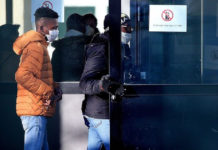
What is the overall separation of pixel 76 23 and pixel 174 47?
4.20ft

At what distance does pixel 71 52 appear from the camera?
13.7ft

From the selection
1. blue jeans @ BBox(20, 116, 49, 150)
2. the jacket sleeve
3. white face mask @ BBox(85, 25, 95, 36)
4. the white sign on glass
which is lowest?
blue jeans @ BBox(20, 116, 49, 150)

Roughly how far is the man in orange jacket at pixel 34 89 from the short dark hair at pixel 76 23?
0.96 meters

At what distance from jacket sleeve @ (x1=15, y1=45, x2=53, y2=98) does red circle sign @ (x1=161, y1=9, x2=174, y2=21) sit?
1.65 m

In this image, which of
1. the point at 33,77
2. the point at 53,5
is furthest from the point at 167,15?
the point at 33,77

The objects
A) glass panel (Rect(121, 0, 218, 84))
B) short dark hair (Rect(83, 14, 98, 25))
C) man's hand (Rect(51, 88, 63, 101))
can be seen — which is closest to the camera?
man's hand (Rect(51, 88, 63, 101))

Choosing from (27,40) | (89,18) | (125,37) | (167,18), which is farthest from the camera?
(89,18)

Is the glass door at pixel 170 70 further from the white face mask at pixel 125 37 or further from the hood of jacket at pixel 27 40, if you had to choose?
the hood of jacket at pixel 27 40

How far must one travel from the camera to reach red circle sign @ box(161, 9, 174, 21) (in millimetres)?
3943

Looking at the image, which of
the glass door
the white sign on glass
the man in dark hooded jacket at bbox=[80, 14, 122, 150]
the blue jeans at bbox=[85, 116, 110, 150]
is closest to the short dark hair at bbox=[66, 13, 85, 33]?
the white sign on glass

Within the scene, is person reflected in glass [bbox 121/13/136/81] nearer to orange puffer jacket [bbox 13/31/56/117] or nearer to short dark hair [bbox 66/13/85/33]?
short dark hair [bbox 66/13/85/33]

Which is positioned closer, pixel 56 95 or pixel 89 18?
pixel 56 95

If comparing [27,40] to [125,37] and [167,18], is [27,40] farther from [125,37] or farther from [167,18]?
[167,18]

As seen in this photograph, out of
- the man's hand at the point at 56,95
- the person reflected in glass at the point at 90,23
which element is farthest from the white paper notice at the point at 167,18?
the man's hand at the point at 56,95
